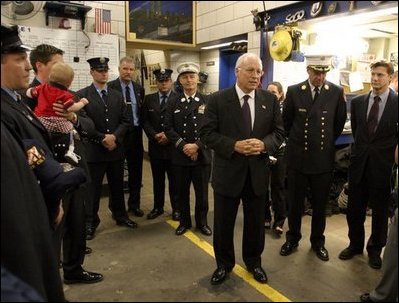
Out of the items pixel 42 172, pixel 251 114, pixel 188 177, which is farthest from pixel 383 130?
pixel 42 172

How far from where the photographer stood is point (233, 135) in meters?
2.28

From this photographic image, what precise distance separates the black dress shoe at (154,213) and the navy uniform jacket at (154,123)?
1.87 feet

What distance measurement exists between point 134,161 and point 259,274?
189 centimetres

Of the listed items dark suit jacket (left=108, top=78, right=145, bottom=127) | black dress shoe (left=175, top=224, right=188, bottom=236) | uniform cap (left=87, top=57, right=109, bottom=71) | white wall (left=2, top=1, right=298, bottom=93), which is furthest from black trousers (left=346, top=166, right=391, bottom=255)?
white wall (left=2, top=1, right=298, bottom=93)

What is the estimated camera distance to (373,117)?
8.54 ft

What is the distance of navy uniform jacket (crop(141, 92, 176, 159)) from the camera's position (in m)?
3.51

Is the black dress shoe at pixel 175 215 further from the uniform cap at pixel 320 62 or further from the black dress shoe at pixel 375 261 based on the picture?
the uniform cap at pixel 320 62

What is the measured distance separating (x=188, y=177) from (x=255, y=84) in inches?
49.7

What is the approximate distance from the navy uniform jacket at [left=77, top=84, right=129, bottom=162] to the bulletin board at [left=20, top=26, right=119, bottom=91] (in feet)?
3.81

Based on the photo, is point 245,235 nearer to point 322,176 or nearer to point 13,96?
point 322,176

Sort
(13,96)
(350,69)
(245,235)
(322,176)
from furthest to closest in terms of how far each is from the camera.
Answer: (350,69) < (322,176) < (245,235) < (13,96)

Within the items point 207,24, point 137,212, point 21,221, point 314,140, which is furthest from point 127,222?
point 207,24

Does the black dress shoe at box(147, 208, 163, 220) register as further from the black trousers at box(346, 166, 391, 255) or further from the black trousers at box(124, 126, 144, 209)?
the black trousers at box(346, 166, 391, 255)

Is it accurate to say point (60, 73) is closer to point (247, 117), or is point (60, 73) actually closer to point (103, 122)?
point (103, 122)
